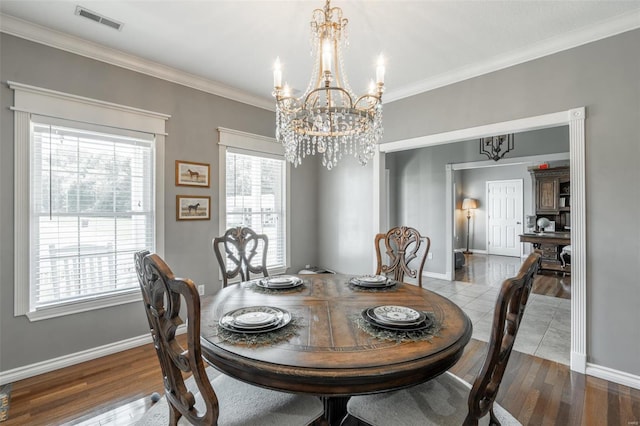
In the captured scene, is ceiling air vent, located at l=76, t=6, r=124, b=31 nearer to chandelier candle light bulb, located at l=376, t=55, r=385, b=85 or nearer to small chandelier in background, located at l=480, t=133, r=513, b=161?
chandelier candle light bulb, located at l=376, t=55, r=385, b=85

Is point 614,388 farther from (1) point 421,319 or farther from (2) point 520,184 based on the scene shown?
(2) point 520,184

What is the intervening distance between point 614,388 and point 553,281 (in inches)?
160

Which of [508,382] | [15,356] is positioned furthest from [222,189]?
[508,382]

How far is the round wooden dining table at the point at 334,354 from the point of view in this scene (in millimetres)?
1093

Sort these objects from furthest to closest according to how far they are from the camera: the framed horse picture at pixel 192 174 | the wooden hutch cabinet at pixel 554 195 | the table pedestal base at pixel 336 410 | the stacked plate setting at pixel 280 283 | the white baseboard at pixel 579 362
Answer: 1. the wooden hutch cabinet at pixel 554 195
2. the framed horse picture at pixel 192 174
3. the white baseboard at pixel 579 362
4. the stacked plate setting at pixel 280 283
5. the table pedestal base at pixel 336 410

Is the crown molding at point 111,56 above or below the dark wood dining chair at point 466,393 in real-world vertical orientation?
above

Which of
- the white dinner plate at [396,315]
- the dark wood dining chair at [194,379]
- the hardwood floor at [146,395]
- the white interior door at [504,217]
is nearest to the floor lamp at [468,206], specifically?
the white interior door at [504,217]

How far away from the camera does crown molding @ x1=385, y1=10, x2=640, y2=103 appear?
2.30 m

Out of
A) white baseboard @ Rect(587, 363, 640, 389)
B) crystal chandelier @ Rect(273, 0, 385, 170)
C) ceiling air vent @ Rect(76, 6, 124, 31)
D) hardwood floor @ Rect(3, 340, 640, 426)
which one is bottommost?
hardwood floor @ Rect(3, 340, 640, 426)

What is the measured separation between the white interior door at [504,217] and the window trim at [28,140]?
9.37 meters

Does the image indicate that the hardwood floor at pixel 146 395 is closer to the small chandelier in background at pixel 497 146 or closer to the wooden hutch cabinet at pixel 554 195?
the small chandelier in background at pixel 497 146

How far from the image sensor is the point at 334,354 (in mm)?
1176

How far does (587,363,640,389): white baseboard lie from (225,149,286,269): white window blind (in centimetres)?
334

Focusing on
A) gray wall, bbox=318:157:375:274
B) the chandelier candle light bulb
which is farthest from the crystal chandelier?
gray wall, bbox=318:157:375:274
